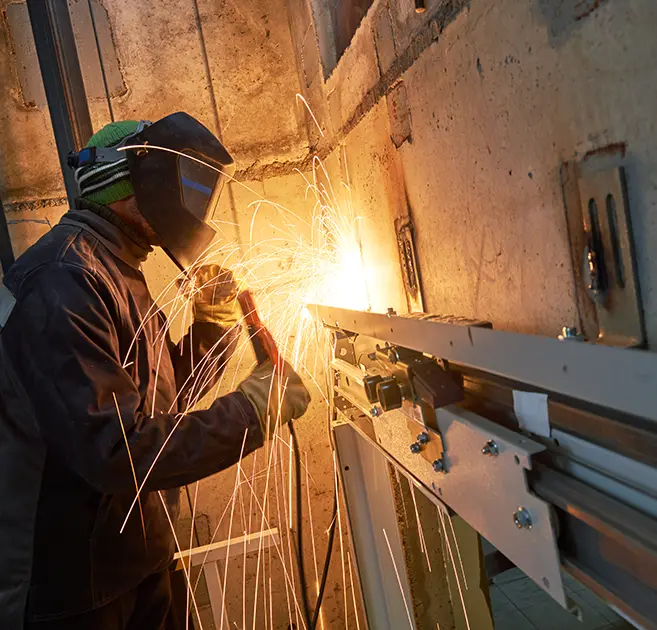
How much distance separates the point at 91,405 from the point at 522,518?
37.6 inches

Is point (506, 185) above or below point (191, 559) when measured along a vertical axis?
above

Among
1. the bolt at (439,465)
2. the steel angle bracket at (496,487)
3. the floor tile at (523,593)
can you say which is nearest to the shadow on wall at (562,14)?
the steel angle bracket at (496,487)

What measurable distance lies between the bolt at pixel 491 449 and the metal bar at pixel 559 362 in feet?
0.50

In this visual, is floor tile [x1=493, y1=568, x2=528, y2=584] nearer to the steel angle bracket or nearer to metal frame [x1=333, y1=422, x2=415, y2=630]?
metal frame [x1=333, y1=422, x2=415, y2=630]

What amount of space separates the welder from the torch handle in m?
0.08

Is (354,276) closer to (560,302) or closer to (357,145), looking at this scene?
(357,145)

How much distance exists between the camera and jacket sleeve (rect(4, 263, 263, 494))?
4.15 feet

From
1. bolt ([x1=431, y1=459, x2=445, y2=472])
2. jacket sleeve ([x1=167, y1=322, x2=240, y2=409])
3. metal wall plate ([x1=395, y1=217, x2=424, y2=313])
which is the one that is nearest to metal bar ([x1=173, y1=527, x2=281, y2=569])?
jacket sleeve ([x1=167, y1=322, x2=240, y2=409])

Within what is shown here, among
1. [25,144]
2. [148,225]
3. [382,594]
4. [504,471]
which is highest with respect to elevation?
[25,144]

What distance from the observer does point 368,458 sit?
214 cm

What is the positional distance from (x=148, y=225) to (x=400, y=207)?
81 centimetres

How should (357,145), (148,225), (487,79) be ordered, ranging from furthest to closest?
(357,145), (148,225), (487,79)

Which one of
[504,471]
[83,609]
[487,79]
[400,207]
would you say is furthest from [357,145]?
[83,609]

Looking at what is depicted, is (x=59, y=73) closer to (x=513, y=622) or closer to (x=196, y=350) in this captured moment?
(x=196, y=350)
